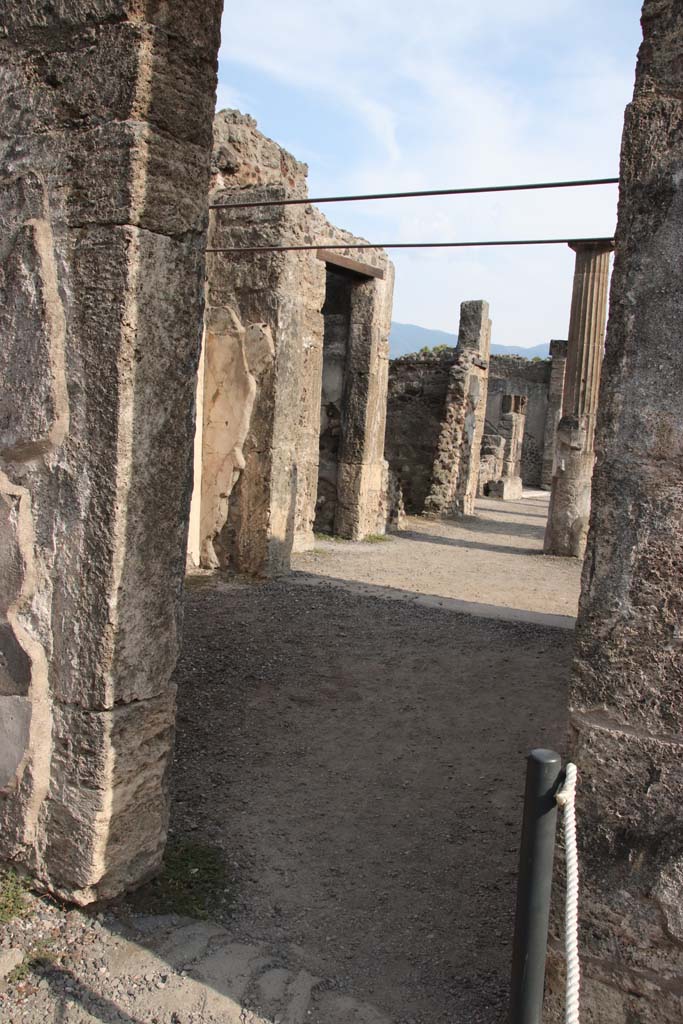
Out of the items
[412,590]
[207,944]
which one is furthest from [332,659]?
[207,944]

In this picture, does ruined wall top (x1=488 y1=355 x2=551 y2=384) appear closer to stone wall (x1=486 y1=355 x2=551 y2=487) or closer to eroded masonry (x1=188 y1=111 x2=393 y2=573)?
stone wall (x1=486 y1=355 x2=551 y2=487)

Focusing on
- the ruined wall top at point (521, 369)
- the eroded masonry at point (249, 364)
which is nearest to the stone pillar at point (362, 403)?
the eroded masonry at point (249, 364)

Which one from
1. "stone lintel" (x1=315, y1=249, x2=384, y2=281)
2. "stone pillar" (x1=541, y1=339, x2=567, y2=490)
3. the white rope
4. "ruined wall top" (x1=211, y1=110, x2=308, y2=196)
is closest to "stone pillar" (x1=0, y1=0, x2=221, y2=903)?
the white rope

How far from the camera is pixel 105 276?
264 centimetres

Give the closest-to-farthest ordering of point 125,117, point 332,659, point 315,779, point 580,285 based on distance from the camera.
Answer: point 125,117
point 315,779
point 332,659
point 580,285

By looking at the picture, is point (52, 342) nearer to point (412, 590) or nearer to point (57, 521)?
point (57, 521)

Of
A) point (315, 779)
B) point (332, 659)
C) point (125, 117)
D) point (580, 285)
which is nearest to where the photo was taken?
point (125, 117)

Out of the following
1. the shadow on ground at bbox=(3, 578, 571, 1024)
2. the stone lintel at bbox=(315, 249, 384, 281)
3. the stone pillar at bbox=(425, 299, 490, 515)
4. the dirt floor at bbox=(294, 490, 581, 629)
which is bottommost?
the shadow on ground at bbox=(3, 578, 571, 1024)

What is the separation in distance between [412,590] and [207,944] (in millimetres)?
5649

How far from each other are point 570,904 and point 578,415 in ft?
33.5

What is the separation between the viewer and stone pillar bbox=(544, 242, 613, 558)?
36.9 ft

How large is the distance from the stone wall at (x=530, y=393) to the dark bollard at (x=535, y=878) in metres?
25.4

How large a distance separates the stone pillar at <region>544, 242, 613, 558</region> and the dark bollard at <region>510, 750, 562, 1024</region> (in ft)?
32.3

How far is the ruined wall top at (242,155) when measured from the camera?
7.85m
